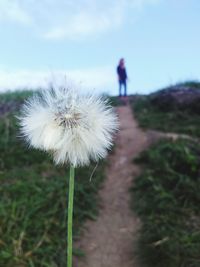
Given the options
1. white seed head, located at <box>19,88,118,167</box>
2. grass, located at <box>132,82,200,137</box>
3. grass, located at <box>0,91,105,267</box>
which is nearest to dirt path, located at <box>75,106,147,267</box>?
grass, located at <box>0,91,105,267</box>

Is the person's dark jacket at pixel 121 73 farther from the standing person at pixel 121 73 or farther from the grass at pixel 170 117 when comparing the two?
the grass at pixel 170 117

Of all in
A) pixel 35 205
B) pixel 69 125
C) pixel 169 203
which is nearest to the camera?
pixel 69 125

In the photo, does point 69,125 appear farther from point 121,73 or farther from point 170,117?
point 121,73

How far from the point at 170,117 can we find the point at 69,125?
850 cm

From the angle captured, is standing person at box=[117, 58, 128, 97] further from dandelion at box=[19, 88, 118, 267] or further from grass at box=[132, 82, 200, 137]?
dandelion at box=[19, 88, 118, 267]

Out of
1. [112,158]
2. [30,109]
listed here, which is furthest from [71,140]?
[112,158]

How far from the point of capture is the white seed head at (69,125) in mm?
1116

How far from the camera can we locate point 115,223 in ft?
19.6

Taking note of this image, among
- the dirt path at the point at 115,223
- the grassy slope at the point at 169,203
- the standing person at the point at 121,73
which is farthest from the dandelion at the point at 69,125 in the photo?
the standing person at the point at 121,73

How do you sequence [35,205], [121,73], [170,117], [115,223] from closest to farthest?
1. [35,205]
2. [115,223]
3. [170,117]
4. [121,73]

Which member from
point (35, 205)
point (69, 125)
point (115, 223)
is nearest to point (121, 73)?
point (115, 223)

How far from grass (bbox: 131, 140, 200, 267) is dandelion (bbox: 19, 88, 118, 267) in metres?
3.82

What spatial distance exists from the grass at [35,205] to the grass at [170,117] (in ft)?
6.00

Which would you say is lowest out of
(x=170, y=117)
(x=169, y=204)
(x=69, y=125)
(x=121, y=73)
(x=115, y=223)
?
(x=115, y=223)
